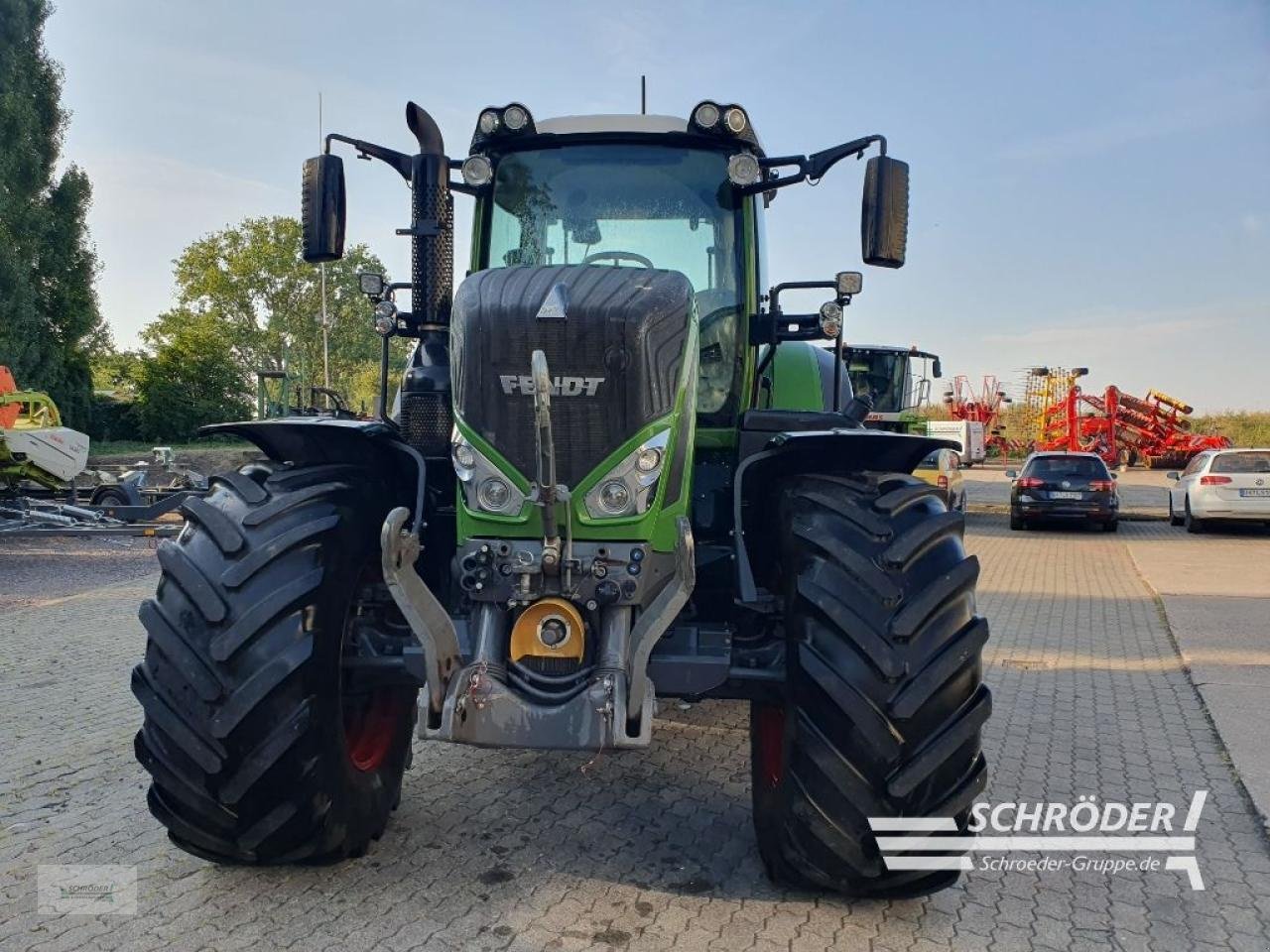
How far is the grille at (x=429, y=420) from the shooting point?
4.16 metres

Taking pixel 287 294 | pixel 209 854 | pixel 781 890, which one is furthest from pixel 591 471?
pixel 287 294

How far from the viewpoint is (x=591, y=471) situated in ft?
10.1

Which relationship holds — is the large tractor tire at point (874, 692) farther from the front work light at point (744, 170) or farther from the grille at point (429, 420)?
the grille at point (429, 420)

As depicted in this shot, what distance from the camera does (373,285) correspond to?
4523 millimetres

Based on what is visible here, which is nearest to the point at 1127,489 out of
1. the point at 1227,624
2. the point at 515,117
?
the point at 1227,624

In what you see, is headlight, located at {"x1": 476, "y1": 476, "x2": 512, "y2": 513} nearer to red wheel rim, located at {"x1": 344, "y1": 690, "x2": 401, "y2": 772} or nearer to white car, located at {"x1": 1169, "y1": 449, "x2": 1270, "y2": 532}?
red wheel rim, located at {"x1": 344, "y1": 690, "x2": 401, "y2": 772}

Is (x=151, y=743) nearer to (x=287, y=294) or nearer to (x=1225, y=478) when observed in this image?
(x=1225, y=478)

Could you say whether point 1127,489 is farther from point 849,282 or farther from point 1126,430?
point 849,282

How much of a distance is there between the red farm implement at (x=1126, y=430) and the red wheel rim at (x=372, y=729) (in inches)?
1426

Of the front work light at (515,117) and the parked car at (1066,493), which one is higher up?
the front work light at (515,117)

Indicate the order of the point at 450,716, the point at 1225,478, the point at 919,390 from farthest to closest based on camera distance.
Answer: the point at 919,390, the point at 1225,478, the point at 450,716

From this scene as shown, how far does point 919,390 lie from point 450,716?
1867 cm

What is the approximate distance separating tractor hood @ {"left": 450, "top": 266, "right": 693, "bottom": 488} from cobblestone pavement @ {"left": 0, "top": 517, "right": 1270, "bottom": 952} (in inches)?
56.8

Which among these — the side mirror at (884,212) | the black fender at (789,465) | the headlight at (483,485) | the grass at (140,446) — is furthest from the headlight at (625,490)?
the grass at (140,446)
